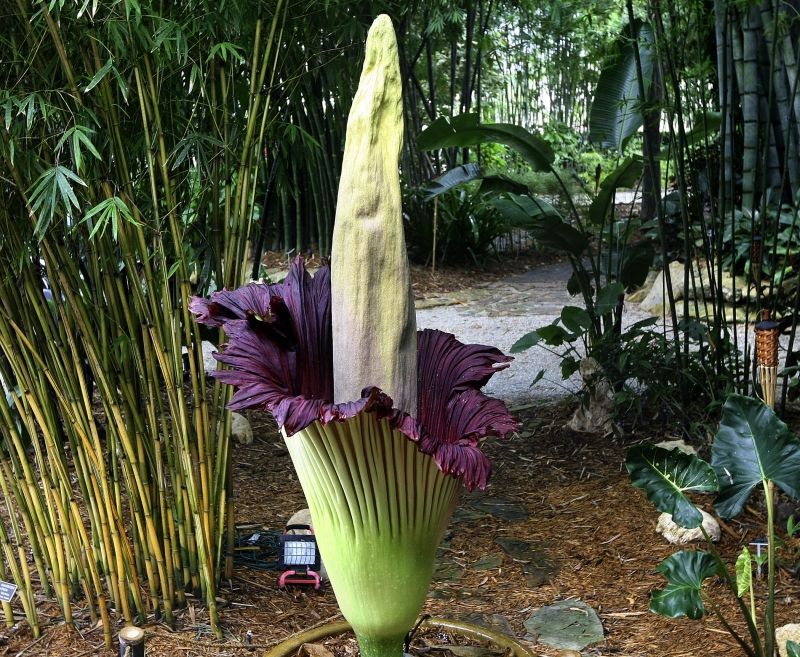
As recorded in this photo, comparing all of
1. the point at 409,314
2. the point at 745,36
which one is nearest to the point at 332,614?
the point at 409,314

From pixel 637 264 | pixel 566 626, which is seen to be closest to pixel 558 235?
pixel 637 264

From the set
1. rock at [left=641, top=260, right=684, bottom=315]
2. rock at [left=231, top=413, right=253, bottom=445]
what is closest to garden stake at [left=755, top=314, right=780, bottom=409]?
rock at [left=231, top=413, right=253, bottom=445]

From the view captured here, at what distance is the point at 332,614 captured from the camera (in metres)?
2.20

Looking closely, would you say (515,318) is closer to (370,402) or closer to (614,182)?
(614,182)

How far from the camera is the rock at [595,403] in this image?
3439 mm

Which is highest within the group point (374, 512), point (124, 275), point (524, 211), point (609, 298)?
point (524, 211)

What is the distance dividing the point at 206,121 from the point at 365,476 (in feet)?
3.85

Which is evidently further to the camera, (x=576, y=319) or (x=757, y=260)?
(x=576, y=319)

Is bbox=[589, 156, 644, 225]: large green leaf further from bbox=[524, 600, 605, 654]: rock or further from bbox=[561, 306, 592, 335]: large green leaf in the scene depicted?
bbox=[524, 600, 605, 654]: rock

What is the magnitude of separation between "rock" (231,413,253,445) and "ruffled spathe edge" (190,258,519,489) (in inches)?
82.8

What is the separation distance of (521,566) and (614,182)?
5.10ft

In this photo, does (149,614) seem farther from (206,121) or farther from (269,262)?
(269,262)

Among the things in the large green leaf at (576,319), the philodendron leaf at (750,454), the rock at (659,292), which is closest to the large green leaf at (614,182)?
the large green leaf at (576,319)

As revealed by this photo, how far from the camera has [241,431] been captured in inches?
141
